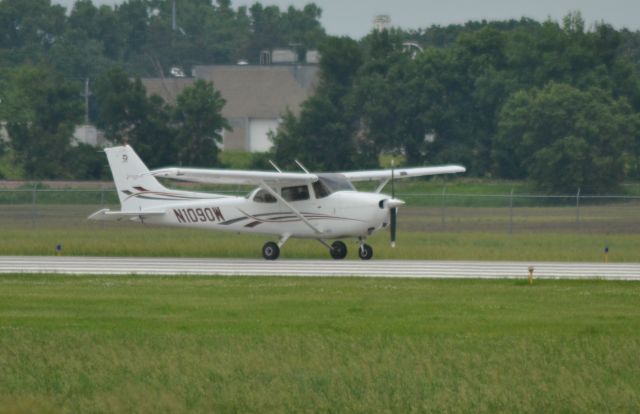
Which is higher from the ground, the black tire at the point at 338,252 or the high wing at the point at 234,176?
the high wing at the point at 234,176

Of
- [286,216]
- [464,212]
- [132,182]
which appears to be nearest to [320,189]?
[286,216]

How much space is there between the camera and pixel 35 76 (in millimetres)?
67875

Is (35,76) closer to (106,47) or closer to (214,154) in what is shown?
(214,154)

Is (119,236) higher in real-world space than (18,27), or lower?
lower

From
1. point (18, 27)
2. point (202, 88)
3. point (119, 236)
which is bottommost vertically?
point (119, 236)

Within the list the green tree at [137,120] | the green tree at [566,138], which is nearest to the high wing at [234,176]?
the green tree at [566,138]

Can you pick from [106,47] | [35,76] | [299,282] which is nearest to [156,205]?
[299,282]

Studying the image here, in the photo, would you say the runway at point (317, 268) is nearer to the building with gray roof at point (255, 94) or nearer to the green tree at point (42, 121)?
the green tree at point (42, 121)

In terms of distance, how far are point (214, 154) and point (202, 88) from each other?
4228 millimetres

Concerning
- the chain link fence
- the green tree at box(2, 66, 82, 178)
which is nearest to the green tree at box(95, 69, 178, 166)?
the green tree at box(2, 66, 82, 178)

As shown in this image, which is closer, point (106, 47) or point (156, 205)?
point (156, 205)

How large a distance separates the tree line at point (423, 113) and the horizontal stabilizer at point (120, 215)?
2865 centimetres

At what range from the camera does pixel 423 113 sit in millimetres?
69000

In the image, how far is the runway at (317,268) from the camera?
26.1m
